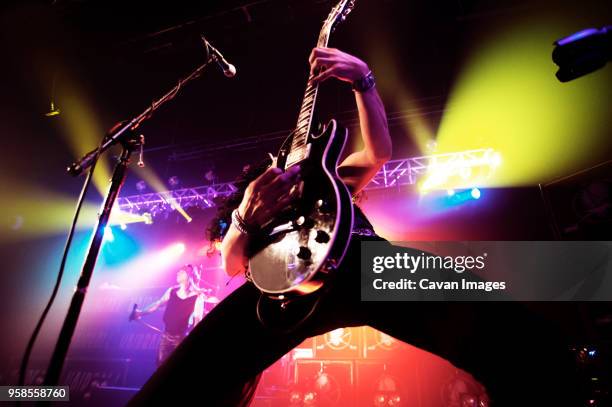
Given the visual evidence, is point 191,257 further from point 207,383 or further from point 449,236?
point 207,383

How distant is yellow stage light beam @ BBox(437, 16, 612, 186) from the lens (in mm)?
6250

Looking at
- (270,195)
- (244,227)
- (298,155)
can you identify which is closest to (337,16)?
(298,155)

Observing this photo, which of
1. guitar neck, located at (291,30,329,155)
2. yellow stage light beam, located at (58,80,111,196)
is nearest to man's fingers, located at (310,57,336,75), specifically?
guitar neck, located at (291,30,329,155)

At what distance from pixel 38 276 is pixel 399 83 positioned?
14366mm

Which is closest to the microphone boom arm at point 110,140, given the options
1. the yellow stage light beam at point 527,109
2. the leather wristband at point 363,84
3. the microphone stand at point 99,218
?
the microphone stand at point 99,218

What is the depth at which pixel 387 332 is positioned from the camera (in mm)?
1669

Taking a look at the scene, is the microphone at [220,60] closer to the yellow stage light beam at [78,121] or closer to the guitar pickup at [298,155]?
the guitar pickup at [298,155]

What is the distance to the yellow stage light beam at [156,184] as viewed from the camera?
10867mm

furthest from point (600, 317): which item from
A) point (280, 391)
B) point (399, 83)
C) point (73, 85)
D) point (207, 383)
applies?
point (73, 85)

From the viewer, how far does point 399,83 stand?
7.24 meters

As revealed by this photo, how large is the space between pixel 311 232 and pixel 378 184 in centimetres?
872

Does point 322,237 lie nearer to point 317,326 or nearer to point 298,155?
point 317,326

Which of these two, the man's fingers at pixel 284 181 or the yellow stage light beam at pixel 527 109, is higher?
the yellow stage light beam at pixel 527 109

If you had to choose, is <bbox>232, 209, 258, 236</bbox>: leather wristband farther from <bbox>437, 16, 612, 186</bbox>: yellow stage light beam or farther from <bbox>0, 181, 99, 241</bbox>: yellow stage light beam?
<bbox>0, 181, 99, 241</bbox>: yellow stage light beam
